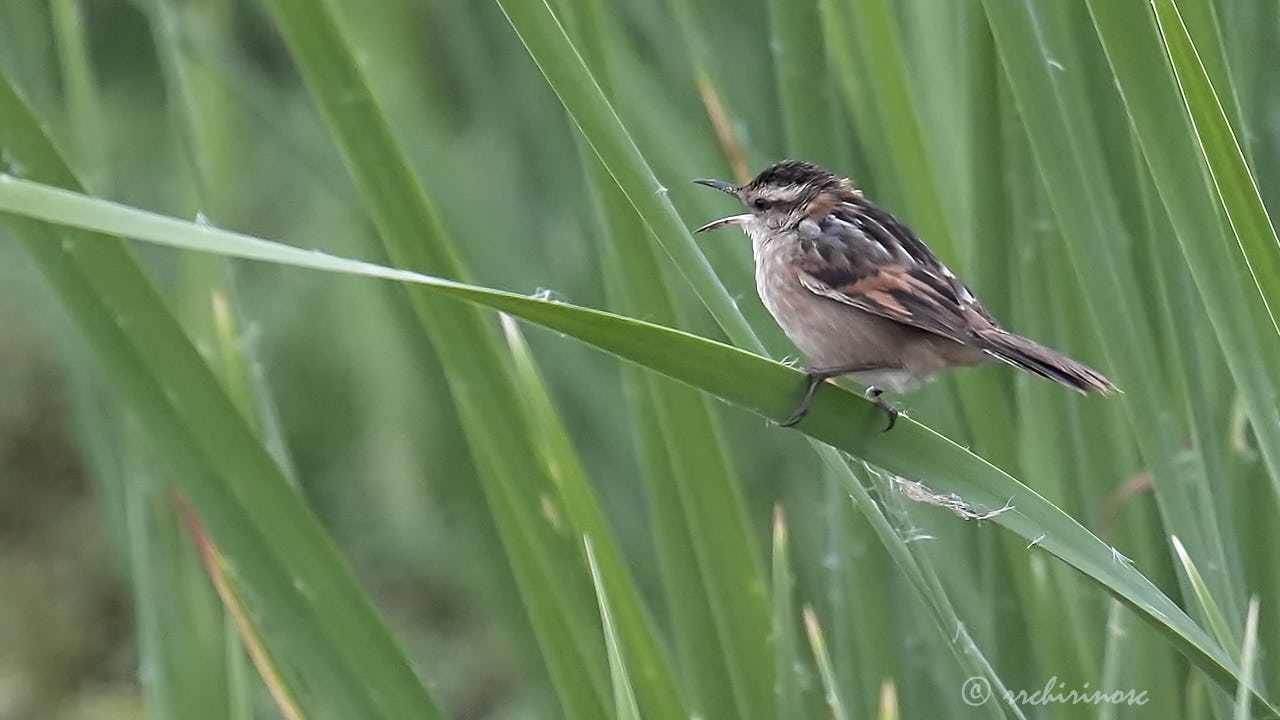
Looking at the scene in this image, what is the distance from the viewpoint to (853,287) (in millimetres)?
2035

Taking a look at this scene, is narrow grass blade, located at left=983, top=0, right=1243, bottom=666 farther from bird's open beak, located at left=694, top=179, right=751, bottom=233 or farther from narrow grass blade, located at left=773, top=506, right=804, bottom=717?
bird's open beak, located at left=694, top=179, right=751, bottom=233

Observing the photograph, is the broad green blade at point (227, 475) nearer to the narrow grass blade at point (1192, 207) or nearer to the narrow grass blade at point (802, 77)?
the narrow grass blade at point (802, 77)

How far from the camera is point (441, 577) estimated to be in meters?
3.33

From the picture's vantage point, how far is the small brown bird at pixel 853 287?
187cm

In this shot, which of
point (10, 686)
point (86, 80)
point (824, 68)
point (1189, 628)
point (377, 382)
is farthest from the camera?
point (10, 686)

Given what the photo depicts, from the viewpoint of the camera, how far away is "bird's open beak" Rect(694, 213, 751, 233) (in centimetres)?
194

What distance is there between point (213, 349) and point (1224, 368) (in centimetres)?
128

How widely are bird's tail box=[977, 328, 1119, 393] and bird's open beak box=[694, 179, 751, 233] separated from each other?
1.47 feet

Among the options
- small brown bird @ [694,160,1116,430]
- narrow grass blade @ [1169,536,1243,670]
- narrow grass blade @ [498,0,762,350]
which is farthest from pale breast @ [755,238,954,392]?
narrow grass blade @ [498,0,762,350]

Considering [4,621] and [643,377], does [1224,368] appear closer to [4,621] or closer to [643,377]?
[643,377]

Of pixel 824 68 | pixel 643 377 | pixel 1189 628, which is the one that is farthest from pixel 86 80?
pixel 1189 628

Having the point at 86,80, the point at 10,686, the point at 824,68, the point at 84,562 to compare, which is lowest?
the point at 10,686

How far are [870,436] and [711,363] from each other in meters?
0.25

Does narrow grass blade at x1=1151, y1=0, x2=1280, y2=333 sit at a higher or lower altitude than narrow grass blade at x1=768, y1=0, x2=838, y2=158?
lower
